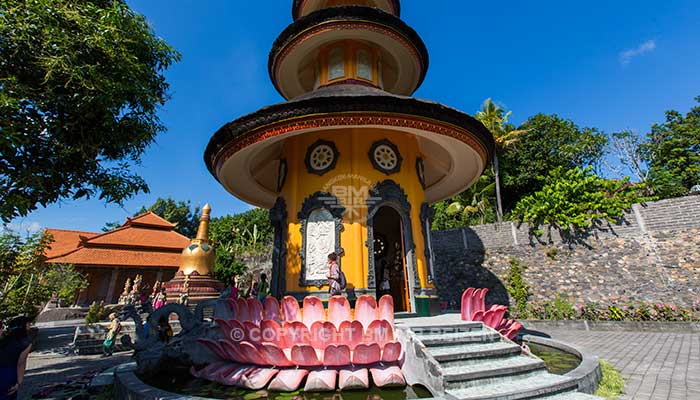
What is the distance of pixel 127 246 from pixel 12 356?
2606 centimetres

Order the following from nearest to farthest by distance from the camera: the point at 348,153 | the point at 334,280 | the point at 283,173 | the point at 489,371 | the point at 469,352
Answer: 1. the point at 489,371
2. the point at 469,352
3. the point at 334,280
4. the point at 348,153
5. the point at 283,173

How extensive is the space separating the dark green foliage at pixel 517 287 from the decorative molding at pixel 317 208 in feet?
37.8

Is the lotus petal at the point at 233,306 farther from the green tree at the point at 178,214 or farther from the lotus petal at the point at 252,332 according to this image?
the green tree at the point at 178,214

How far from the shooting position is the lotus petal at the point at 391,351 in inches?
180

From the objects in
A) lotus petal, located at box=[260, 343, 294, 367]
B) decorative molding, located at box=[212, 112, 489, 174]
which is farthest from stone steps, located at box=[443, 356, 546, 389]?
decorative molding, located at box=[212, 112, 489, 174]

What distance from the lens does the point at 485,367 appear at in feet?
13.2

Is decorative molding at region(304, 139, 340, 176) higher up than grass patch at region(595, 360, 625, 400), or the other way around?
decorative molding at region(304, 139, 340, 176)

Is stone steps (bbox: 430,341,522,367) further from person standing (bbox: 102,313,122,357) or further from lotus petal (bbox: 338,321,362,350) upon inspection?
person standing (bbox: 102,313,122,357)

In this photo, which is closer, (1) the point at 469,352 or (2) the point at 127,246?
(1) the point at 469,352

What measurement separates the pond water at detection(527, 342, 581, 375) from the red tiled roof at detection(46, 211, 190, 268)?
84.4 ft

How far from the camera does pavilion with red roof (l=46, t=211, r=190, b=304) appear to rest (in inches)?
891

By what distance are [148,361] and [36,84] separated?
542 centimetres

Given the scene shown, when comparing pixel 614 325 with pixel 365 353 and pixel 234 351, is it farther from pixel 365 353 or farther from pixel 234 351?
pixel 234 351

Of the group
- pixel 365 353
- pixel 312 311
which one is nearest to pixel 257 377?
pixel 312 311
